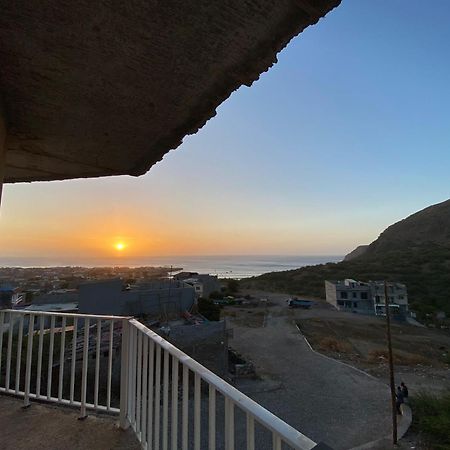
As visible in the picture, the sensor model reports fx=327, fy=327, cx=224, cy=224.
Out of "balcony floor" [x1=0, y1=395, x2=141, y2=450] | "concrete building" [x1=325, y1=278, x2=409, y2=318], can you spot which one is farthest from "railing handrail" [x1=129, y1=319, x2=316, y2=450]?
"concrete building" [x1=325, y1=278, x2=409, y2=318]

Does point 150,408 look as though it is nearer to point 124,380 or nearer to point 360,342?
point 124,380

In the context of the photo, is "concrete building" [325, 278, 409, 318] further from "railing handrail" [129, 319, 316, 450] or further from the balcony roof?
"railing handrail" [129, 319, 316, 450]

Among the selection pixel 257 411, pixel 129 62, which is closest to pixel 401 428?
pixel 257 411

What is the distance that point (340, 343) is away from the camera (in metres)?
24.4

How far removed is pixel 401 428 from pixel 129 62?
601 inches

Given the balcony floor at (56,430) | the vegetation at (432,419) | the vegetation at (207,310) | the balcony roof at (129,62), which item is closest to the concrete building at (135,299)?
the vegetation at (207,310)

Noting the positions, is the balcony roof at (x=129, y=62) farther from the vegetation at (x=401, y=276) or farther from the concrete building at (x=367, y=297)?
the vegetation at (x=401, y=276)

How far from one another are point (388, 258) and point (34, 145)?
249ft

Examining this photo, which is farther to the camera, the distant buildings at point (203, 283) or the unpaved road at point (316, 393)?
the distant buildings at point (203, 283)

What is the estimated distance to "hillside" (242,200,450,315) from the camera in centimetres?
4531

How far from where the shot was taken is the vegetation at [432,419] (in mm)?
10957

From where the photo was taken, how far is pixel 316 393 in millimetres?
16078

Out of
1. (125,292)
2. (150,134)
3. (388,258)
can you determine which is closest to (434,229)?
(388,258)

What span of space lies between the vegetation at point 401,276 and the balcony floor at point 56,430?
43939mm
